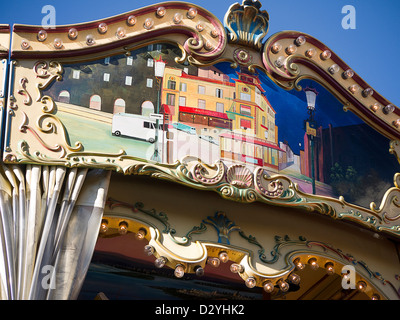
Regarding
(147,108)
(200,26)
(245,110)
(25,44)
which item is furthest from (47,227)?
(200,26)

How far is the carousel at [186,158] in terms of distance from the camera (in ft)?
19.9

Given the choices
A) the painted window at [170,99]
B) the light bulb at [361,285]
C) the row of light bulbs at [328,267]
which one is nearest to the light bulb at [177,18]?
the painted window at [170,99]

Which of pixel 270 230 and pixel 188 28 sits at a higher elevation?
pixel 188 28

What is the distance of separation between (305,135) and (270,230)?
40.9 inches

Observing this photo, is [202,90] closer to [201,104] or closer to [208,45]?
[201,104]

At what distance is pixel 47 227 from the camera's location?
5.85 m

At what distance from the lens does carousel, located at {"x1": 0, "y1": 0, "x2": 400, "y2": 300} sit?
608 centimetres

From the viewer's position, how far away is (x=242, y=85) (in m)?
7.18
